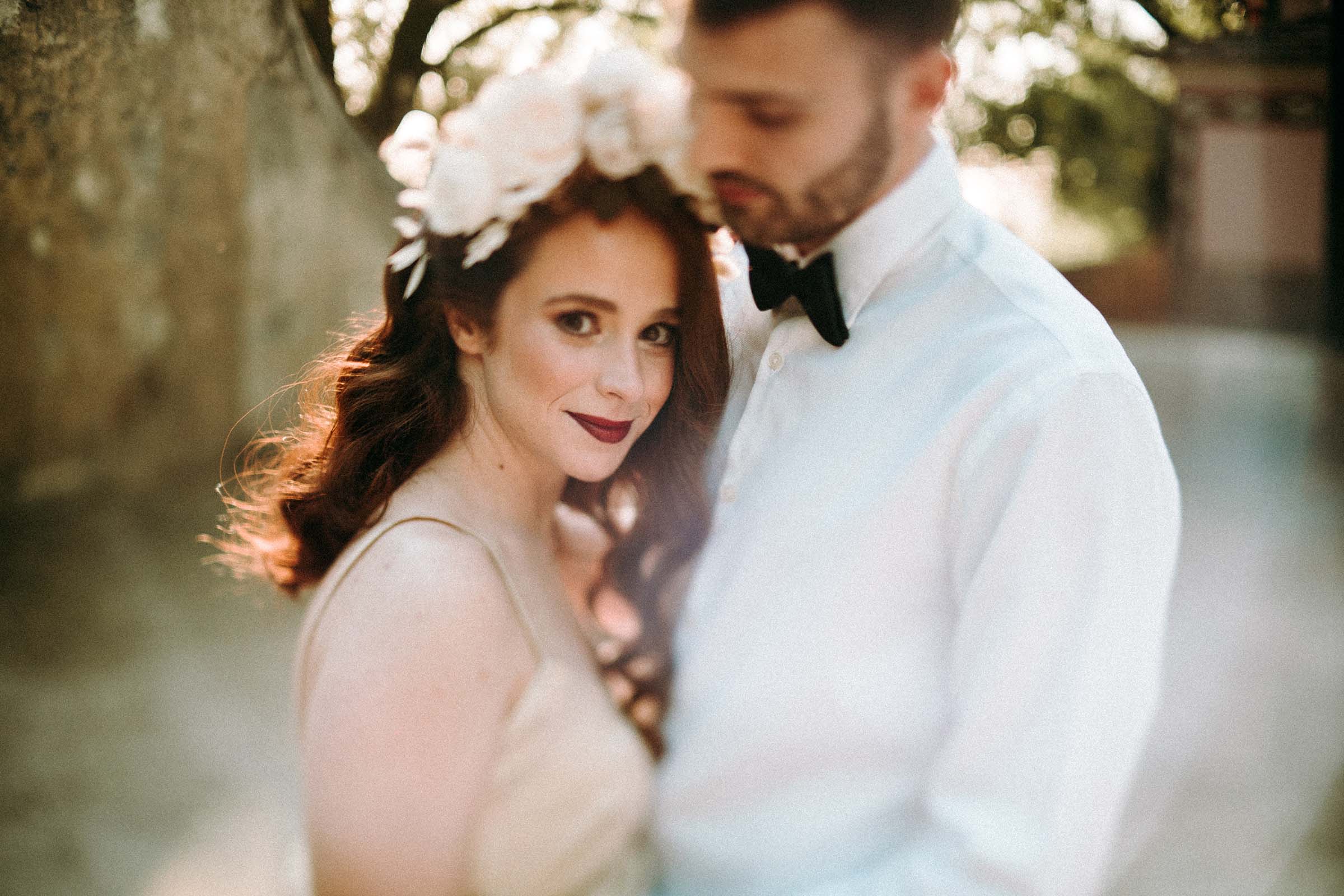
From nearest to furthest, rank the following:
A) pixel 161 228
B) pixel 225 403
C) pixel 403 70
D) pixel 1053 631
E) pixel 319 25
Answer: pixel 1053 631 → pixel 319 25 → pixel 403 70 → pixel 161 228 → pixel 225 403

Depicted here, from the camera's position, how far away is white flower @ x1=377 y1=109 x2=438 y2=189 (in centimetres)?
161

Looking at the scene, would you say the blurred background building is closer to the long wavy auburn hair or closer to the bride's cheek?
the long wavy auburn hair

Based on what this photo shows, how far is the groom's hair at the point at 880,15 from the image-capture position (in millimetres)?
1413

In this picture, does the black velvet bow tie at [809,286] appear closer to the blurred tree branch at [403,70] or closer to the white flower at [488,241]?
the white flower at [488,241]

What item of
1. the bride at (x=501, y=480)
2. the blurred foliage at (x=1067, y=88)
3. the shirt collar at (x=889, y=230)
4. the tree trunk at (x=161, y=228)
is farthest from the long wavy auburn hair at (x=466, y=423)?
the blurred foliage at (x=1067, y=88)

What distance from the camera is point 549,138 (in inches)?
57.7

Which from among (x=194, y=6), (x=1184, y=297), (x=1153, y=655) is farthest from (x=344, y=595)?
(x=1184, y=297)

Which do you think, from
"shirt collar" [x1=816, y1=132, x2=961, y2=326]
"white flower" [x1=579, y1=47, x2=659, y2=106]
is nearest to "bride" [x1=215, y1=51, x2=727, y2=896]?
"white flower" [x1=579, y1=47, x2=659, y2=106]

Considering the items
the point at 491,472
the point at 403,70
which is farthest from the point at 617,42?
the point at 491,472

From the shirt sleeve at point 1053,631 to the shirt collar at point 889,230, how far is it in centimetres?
31

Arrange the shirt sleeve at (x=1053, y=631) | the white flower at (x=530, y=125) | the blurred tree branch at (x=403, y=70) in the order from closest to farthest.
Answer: the shirt sleeve at (x=1053, y=631) → the white flower at (x=530, y=125) → the blurred tree branch at (x=403, y=70)

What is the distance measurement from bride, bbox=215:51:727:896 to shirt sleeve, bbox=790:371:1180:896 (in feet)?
1.72

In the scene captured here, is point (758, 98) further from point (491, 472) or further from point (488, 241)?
point (491, 472)

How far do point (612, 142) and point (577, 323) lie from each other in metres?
0.29
